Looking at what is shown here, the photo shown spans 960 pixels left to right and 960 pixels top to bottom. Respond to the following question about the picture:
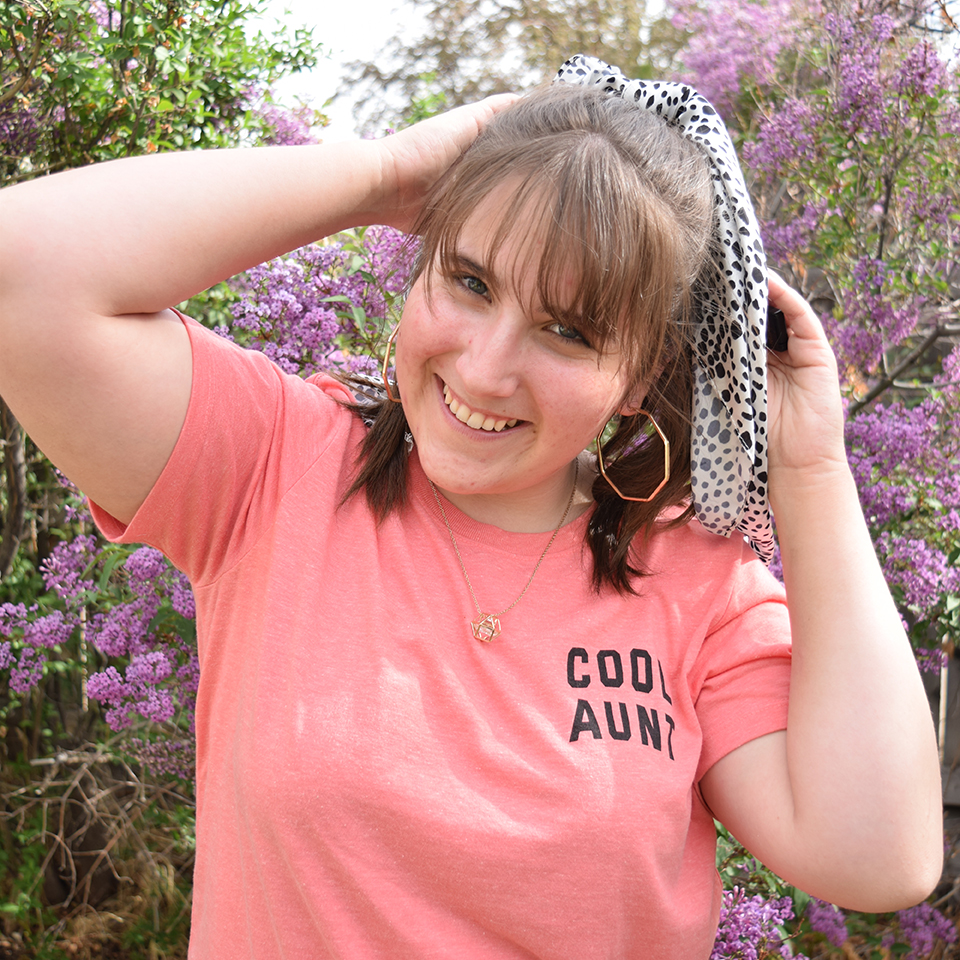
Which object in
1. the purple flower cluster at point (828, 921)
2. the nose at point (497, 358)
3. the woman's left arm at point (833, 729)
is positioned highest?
the nose at point (497, 358)

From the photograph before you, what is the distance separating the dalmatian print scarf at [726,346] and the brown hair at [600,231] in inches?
1.1

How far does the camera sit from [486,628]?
1.17 m

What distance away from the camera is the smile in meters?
1.14

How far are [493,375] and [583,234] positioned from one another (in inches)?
7.7

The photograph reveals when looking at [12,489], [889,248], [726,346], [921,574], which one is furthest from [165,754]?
[889,248]

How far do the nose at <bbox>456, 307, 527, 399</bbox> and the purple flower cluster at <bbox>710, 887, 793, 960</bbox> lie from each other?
118cm

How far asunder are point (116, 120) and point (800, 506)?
1.80m

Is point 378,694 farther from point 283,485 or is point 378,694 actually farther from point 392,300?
point 392,300

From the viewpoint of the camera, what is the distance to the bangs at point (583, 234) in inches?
41.8

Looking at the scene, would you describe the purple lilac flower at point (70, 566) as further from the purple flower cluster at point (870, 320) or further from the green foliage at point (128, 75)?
the purple flower cluster at point (870, 320)

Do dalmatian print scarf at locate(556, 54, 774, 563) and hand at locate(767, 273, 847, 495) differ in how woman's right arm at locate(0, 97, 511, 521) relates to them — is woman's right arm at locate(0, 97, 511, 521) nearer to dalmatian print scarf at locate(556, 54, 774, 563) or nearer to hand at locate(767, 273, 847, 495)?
dalmatian print scarf at locate(556, 54, 774, 563)

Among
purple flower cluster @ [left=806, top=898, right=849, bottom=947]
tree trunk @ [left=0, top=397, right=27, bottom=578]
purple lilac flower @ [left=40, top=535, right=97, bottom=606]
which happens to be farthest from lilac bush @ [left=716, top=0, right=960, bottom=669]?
tree trunk @ [left=0, top=397, right=27, bottom=578]

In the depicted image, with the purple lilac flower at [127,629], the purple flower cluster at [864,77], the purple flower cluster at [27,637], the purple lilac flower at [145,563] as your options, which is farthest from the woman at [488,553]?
the purple flower cluster at [864,77]

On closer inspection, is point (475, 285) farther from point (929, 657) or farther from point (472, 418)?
point (929, 657)
